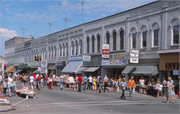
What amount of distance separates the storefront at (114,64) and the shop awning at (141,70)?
1853 millimetres

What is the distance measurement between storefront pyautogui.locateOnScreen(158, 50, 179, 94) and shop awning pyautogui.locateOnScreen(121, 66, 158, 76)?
2.41ft

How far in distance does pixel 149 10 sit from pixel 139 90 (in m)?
9.24

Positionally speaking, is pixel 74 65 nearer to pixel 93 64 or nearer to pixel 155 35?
pixel 93 64

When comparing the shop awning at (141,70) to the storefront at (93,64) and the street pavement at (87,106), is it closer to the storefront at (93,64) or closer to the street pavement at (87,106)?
the storefront at (93,64)

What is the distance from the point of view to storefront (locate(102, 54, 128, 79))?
92.1 ft

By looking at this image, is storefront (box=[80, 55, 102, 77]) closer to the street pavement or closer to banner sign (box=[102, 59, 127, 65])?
banner sign (box=[102, 59, 127, 65])

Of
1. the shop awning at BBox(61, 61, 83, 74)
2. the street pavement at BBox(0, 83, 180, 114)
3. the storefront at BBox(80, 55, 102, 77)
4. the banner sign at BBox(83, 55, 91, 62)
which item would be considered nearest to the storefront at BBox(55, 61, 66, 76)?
the shop awning at BBox(61, 61, 83, 74)

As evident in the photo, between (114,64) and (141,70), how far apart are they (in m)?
5.66

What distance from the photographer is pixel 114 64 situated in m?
29.2

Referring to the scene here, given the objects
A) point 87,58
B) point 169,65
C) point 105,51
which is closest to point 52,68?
point 87,58

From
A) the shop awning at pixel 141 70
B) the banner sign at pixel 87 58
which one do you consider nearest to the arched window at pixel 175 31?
the shop awning at pixel 141 70

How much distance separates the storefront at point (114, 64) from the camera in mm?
28083

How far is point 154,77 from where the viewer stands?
2400 centimetres

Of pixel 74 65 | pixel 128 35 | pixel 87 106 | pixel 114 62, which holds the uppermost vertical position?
pixel 128 35
